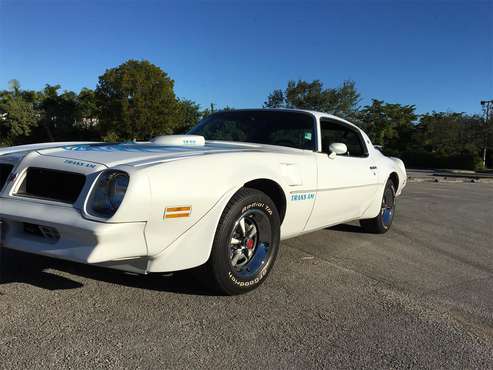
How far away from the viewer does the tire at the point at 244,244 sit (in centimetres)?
278

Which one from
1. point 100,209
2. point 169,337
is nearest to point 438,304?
point 169,337

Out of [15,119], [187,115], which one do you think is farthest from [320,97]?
[15,119]

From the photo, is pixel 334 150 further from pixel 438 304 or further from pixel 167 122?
pixel 167 122

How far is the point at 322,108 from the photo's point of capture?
39.4 m

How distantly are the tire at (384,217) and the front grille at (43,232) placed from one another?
3.78m

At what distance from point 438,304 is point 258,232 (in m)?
1.34

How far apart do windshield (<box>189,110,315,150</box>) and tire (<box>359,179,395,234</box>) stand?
1689 millimetres

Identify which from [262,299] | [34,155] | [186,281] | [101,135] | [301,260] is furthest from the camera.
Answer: [101,135]

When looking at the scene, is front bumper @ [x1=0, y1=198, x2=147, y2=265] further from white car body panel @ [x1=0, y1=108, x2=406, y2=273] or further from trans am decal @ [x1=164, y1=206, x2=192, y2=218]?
trans am decal @ [x1=164, y1=206, x2=192, y2=218]

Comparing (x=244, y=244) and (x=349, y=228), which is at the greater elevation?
(x=244, y=244)

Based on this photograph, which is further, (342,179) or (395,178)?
(395,178)

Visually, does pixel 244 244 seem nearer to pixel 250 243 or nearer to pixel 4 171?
pixel 250 243

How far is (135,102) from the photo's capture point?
39.7 metres

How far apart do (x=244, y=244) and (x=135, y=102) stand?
38748 mm
